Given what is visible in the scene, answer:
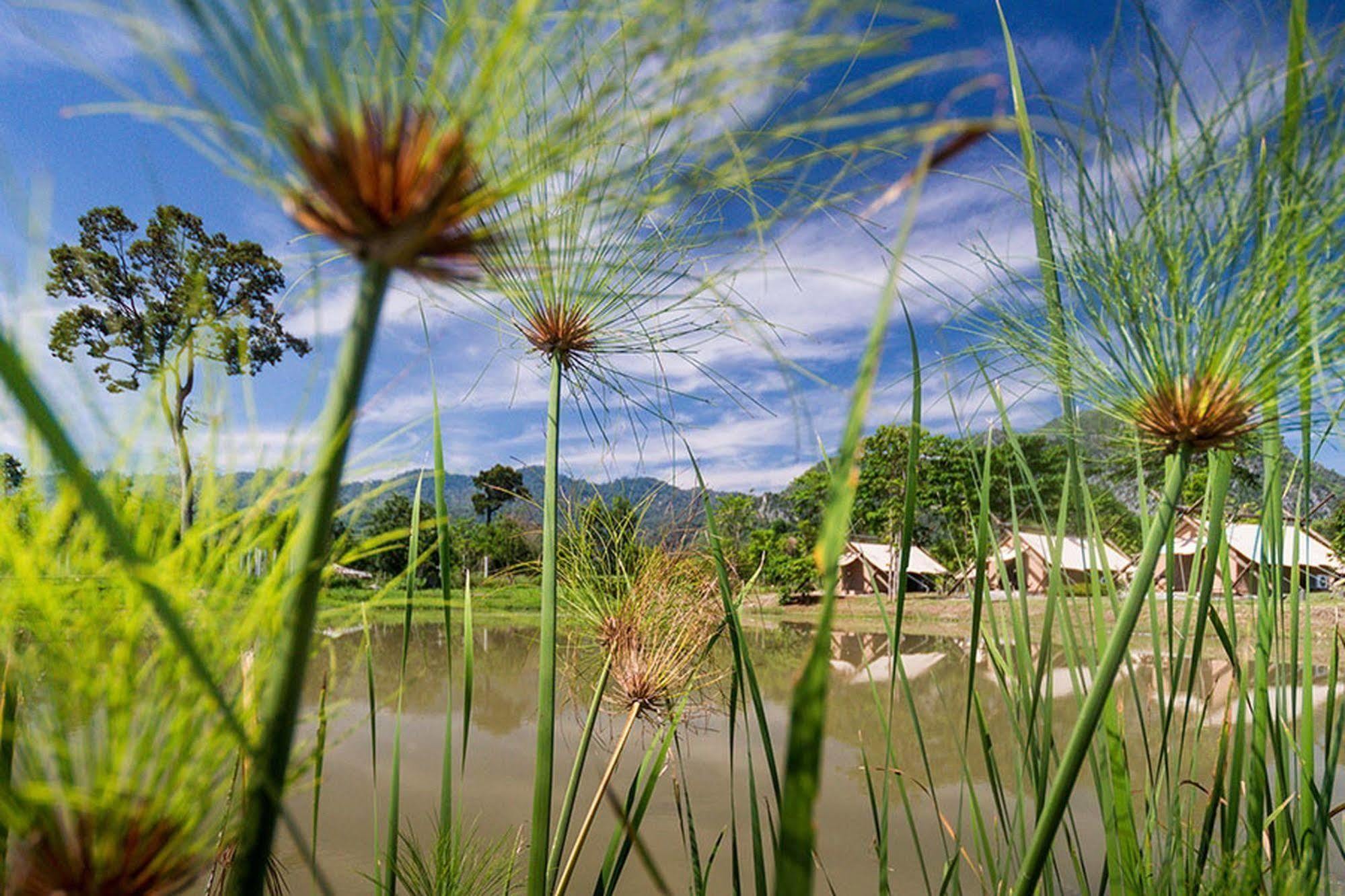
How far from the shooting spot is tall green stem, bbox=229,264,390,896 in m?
0.33

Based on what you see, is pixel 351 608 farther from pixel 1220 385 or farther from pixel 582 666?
pixel 582 666

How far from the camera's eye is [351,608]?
46cm

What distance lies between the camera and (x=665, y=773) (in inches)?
309

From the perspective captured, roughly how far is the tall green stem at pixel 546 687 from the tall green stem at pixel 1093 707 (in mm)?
610

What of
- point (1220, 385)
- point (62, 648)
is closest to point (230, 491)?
point (62, 648)

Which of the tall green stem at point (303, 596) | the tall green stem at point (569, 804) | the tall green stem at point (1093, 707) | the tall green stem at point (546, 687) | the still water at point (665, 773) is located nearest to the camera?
the tall green stem at point (303, 596)

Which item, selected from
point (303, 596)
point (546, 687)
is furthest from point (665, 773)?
point (303, 596)

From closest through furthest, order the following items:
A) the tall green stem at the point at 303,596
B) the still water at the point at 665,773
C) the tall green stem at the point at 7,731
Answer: the tall green stem at the point at 303,596 → the tall green stem at the point at 7,731 → the still water at the point at 665,773

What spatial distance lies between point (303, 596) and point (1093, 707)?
721 mm

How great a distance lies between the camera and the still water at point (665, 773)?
6.63m

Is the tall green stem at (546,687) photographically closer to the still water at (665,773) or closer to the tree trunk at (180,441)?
the tree trunk at (180,441)

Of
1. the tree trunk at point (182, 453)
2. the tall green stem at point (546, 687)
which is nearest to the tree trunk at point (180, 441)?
the tree trunk at point (182, 453)

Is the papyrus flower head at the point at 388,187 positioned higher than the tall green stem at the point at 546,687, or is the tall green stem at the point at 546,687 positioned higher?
the papyrus flower head at the point at 388,187

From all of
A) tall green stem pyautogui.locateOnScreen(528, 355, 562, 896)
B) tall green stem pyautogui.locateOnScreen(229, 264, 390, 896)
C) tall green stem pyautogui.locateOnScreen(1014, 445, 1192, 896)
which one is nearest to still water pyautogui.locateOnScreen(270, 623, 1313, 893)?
tall green stem pyautogui.locateOnScreen(528, 355, 562, 896)
